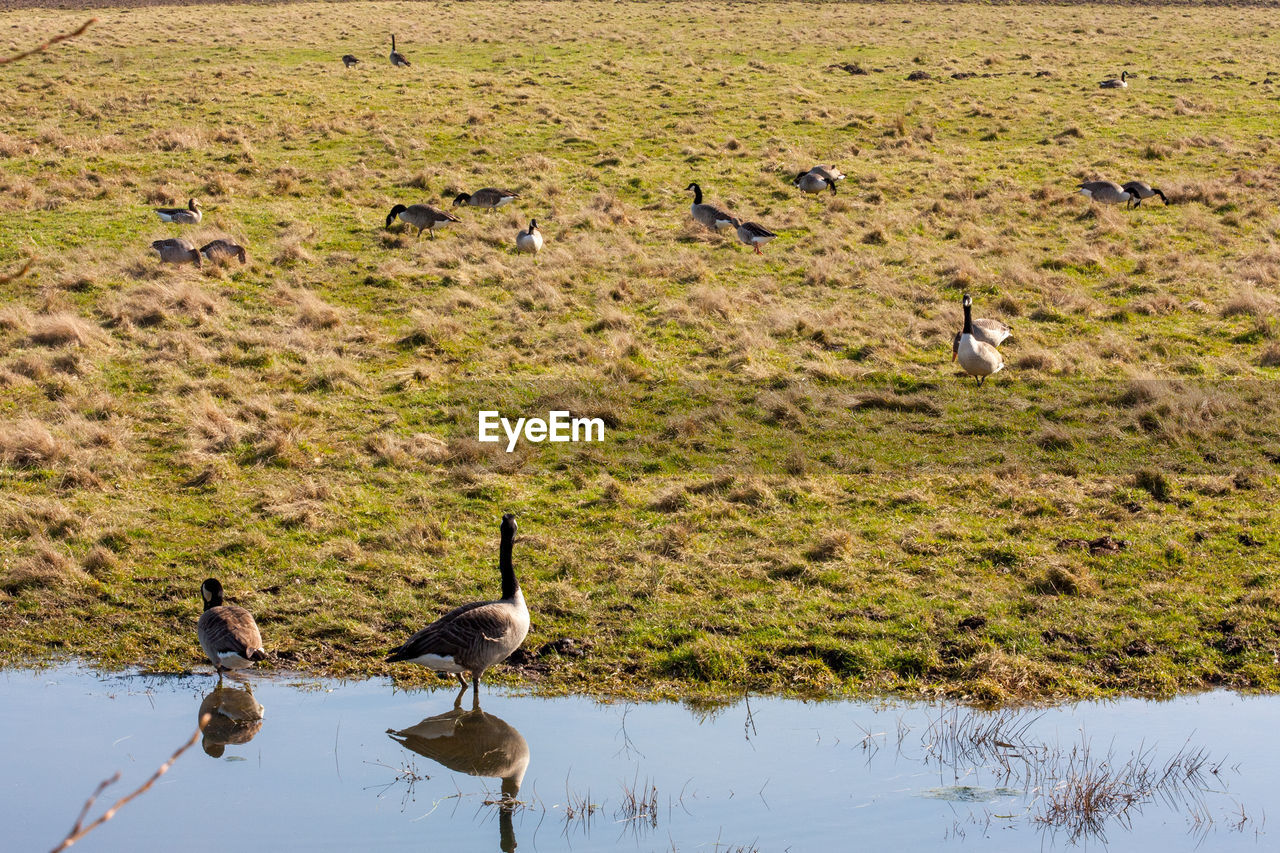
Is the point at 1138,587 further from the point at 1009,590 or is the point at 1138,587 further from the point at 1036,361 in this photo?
the point at 1036,361

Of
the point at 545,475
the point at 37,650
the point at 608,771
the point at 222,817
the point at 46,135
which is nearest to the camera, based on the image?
the point at 222,817

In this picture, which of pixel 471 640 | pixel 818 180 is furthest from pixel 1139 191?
pixel 471 640

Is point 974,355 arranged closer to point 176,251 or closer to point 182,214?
point 176,251

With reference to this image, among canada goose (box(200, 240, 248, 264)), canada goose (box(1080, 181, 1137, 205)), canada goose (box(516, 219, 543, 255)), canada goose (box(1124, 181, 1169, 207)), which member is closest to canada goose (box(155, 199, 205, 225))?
canada goose (box(200, 240, 248, 264))

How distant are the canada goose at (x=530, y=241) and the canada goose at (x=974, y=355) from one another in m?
10.4

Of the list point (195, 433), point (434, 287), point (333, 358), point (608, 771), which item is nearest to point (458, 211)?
point (434, 287)

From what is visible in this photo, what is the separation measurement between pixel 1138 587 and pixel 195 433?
11669 mm

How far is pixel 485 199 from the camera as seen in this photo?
28.9 meters

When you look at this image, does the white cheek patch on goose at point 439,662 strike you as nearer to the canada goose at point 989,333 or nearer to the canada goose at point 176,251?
the canada goose at point 989,333

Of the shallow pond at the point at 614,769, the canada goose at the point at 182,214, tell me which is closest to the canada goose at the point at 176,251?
the canada goose at the point at 182,214

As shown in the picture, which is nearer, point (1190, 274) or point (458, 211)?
point (1190, 274)

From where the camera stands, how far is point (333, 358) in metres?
18.8

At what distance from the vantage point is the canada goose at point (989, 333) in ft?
61.7

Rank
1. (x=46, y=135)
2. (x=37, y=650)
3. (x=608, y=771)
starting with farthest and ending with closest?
(x=46, y=135)
(x=37, y=650)
(x=608, y=771)
